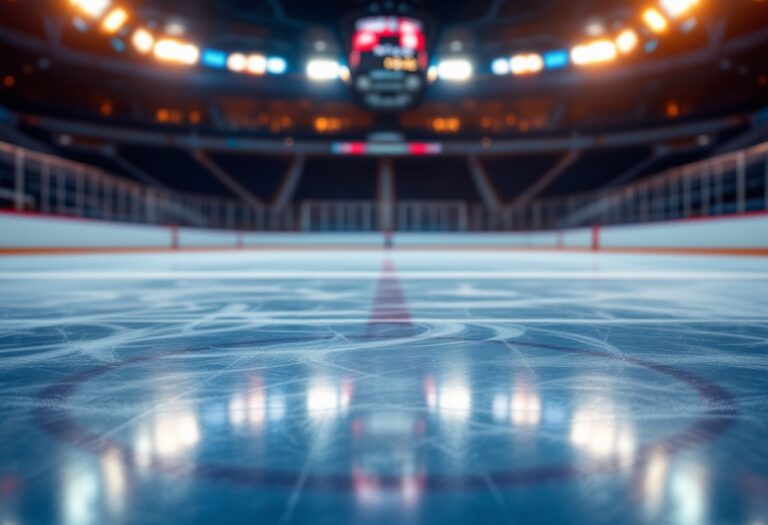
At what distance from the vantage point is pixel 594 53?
24.6 m

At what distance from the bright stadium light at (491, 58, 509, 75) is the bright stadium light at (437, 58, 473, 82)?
1.18m

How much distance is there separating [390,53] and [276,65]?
28.5 ft

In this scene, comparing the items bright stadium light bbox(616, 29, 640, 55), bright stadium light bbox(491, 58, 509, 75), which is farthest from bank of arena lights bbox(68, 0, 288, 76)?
bright stadium light bbox(616, 29, 640, 55)

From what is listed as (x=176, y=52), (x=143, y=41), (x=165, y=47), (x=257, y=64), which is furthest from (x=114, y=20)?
(x=257, y=64)

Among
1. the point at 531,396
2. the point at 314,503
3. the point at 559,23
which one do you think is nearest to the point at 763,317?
the point at 531,396

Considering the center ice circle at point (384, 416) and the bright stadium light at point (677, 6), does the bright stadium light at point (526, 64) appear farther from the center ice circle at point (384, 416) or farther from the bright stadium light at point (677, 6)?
the center ice circle at point (384, 416)

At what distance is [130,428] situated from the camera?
0.97 m

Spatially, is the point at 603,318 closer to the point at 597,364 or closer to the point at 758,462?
the point at 597,364

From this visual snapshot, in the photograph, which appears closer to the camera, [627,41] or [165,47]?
[627,41]

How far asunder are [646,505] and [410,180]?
2680cm

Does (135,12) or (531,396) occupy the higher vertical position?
(135,12)

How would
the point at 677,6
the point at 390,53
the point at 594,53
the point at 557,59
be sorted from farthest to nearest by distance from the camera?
the point at 557,59
the point at 594,53
the point at 390,53
the point at 677,6

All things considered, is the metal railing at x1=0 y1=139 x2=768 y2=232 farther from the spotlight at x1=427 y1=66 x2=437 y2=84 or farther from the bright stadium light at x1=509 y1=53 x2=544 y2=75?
the bright stadium light at x1=509 y1=53 x2=544 y2=75

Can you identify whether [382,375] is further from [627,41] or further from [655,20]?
[627,41]
